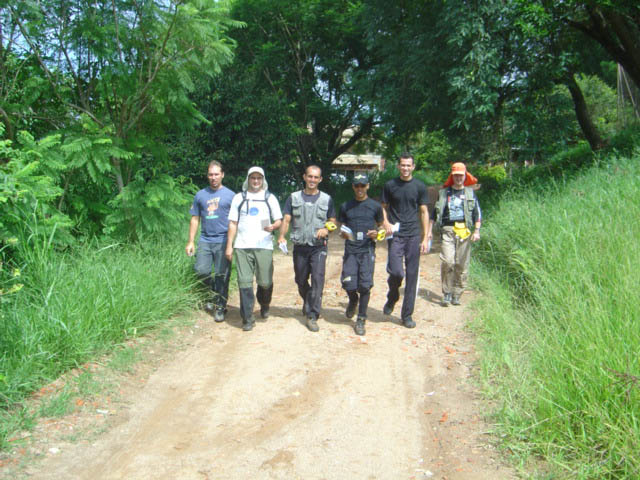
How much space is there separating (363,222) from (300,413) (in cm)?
275

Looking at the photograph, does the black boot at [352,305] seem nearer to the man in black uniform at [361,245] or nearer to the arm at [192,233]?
the man in black uniform at [361,245]

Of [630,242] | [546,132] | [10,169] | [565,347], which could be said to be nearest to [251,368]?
[565,347]

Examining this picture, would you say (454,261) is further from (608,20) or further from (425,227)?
(608,20)

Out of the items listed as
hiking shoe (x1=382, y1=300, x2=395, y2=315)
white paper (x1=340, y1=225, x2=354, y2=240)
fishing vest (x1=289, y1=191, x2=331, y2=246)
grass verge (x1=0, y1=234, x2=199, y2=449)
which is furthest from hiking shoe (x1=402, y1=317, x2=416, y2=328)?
grass verge (x1=0, y1=234, x2=199, y2=449)

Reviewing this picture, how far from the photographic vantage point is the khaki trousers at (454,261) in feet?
25.6

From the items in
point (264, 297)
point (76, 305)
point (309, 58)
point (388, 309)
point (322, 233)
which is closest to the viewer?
point (76, 305)

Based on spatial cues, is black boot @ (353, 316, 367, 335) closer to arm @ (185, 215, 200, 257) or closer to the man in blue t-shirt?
the man in blue t-shirt

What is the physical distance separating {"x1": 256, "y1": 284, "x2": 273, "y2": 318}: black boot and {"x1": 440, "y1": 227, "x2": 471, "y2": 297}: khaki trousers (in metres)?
2.53

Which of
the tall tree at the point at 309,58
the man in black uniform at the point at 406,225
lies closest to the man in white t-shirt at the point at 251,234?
the man in black uniform at the point at 406,225

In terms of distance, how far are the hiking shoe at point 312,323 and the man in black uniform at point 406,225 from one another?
1072mm

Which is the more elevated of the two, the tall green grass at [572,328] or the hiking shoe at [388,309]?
the tall green grass at [572,328]

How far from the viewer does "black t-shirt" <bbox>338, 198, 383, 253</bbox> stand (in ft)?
21.8

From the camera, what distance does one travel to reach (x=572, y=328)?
470 cm

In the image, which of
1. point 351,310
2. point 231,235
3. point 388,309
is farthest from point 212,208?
point 388,309
